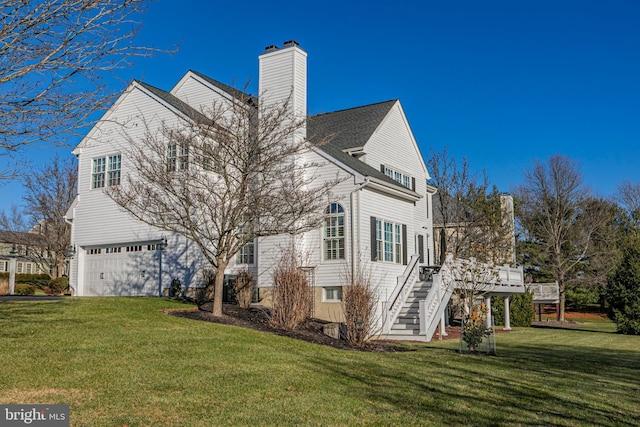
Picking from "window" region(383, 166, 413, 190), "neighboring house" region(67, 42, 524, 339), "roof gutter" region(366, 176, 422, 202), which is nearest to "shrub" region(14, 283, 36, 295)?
"neighboring house" region(67, 42, 524, 339)

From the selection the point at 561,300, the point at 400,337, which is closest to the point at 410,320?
the point at 400,337

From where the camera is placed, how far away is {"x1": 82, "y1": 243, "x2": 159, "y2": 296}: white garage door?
21797 mm

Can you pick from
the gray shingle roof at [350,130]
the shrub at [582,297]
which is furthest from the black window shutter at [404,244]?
the shrub at [582,297]

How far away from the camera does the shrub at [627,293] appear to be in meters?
25.0

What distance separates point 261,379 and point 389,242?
12948 mm

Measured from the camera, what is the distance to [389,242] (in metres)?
21.2

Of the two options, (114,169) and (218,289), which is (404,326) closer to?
(218,289)

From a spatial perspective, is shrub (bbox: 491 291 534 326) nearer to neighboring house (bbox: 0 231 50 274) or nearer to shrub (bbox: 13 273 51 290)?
shrub (bbox: 13 273 51 290)

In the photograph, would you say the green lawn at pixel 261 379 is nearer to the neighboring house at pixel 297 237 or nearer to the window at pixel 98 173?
the neighboring house at pixel 297 237

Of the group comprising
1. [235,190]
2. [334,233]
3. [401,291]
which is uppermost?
[235,190]

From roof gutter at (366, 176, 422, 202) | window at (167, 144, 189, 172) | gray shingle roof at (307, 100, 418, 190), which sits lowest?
roof gutter at (366, 176, 422, 202)

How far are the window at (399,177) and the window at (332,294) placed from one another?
6254mm

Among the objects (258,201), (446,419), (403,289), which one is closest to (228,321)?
(258,201)

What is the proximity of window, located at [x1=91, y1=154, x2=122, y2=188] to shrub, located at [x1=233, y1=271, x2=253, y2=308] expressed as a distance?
6.73 meters
